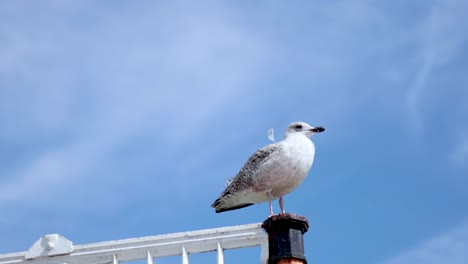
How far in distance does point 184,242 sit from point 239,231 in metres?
0.62

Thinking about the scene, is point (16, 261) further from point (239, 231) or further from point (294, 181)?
point (294, 181)

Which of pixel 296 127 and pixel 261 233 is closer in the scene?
pixel 261 233

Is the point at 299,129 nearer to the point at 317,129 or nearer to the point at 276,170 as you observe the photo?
the point at 317,129

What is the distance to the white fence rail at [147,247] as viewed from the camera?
27.0 feet

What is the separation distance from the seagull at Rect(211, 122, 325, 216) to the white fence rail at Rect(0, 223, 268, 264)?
0.45 m

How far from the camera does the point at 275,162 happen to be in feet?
28.7

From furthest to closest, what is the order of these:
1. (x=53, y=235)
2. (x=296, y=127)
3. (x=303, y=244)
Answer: (x=296, y=127), (x=53, y=235), (x=303, y=244)

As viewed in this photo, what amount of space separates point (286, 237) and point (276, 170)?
1021 millimetres

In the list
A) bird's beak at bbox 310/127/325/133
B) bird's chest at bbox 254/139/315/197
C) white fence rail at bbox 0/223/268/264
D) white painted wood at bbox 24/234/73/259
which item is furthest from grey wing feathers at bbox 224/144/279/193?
white painted wood at bbox 24/234/73/259

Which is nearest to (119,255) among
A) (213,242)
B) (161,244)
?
(161,244)

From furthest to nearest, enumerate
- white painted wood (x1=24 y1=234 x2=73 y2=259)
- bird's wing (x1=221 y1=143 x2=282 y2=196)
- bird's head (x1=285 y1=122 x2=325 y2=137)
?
bird's head (x1=285 y1=122 x2=325 y2=137)
bird's wing (x1=221 y1=143 x2=282 y2=196)
white painted wood (x1=24 y1=234 x2=73 y2=259)

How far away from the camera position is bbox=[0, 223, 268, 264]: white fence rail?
8.23 m

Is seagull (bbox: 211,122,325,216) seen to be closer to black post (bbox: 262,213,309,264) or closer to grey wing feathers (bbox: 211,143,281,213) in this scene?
grey wing feathers (bbox: 211,143,281,213)

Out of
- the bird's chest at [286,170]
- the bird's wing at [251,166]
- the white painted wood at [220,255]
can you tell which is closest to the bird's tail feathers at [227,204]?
the bird's wing at [251,166]
